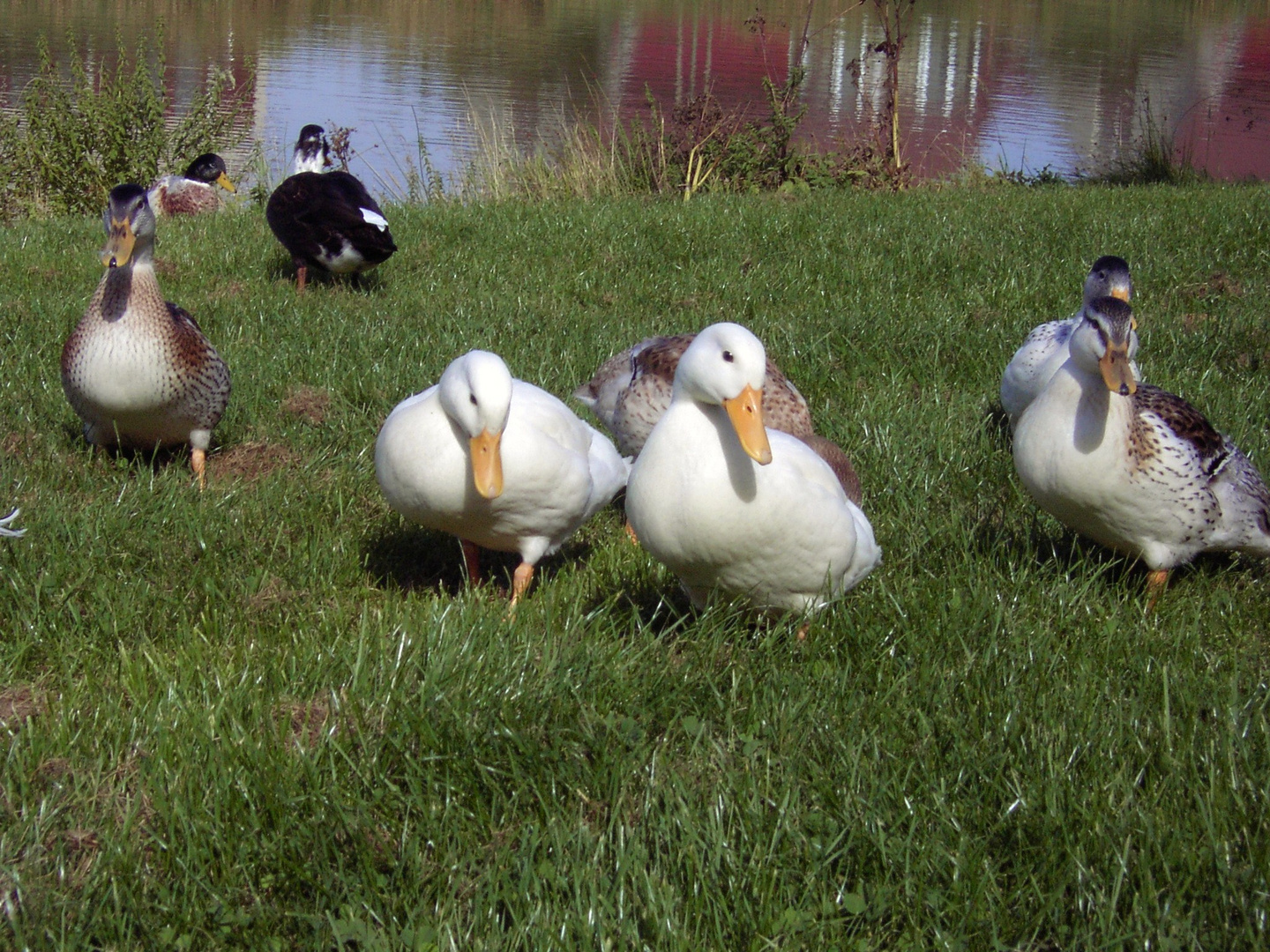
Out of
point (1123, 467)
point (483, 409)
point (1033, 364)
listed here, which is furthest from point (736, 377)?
point (1033, 364)

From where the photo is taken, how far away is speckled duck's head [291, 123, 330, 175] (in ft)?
35.3

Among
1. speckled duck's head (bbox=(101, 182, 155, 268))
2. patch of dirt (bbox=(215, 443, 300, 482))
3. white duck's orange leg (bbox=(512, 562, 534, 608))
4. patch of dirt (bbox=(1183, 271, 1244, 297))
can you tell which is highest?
speckled duck's head (bbox=(101, 182, 155, 268))

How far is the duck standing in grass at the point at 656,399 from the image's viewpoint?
4.42 meters

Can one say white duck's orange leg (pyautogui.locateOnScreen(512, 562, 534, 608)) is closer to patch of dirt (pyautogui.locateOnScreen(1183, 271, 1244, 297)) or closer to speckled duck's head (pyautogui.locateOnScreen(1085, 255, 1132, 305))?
speckled duck's head (pyautogui.locateOnScreen(1085, 255, 1132, 305))

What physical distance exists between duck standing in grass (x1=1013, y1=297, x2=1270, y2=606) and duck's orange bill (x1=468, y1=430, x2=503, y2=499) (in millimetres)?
1597

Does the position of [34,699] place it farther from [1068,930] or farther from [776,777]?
[1068,930]

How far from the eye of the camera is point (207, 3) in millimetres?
26250

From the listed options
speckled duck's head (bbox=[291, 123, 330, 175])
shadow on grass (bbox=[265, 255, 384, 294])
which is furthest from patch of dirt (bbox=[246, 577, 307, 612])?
speckled duck's head (bbox=[291, 123, 330, 175])

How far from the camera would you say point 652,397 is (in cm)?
449

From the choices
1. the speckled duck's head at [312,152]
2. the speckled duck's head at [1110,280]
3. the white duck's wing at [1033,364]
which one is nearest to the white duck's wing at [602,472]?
the white duck's wing at [1033,364]

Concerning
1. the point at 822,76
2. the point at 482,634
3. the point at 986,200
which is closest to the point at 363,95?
the point at 822,76

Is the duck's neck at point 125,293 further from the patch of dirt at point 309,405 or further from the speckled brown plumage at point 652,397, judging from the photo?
the speckled brown plumage at point 652,397

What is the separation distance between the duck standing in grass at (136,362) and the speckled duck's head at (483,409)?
1.63 m

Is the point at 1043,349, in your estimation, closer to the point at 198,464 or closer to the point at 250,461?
the point at 250,461
